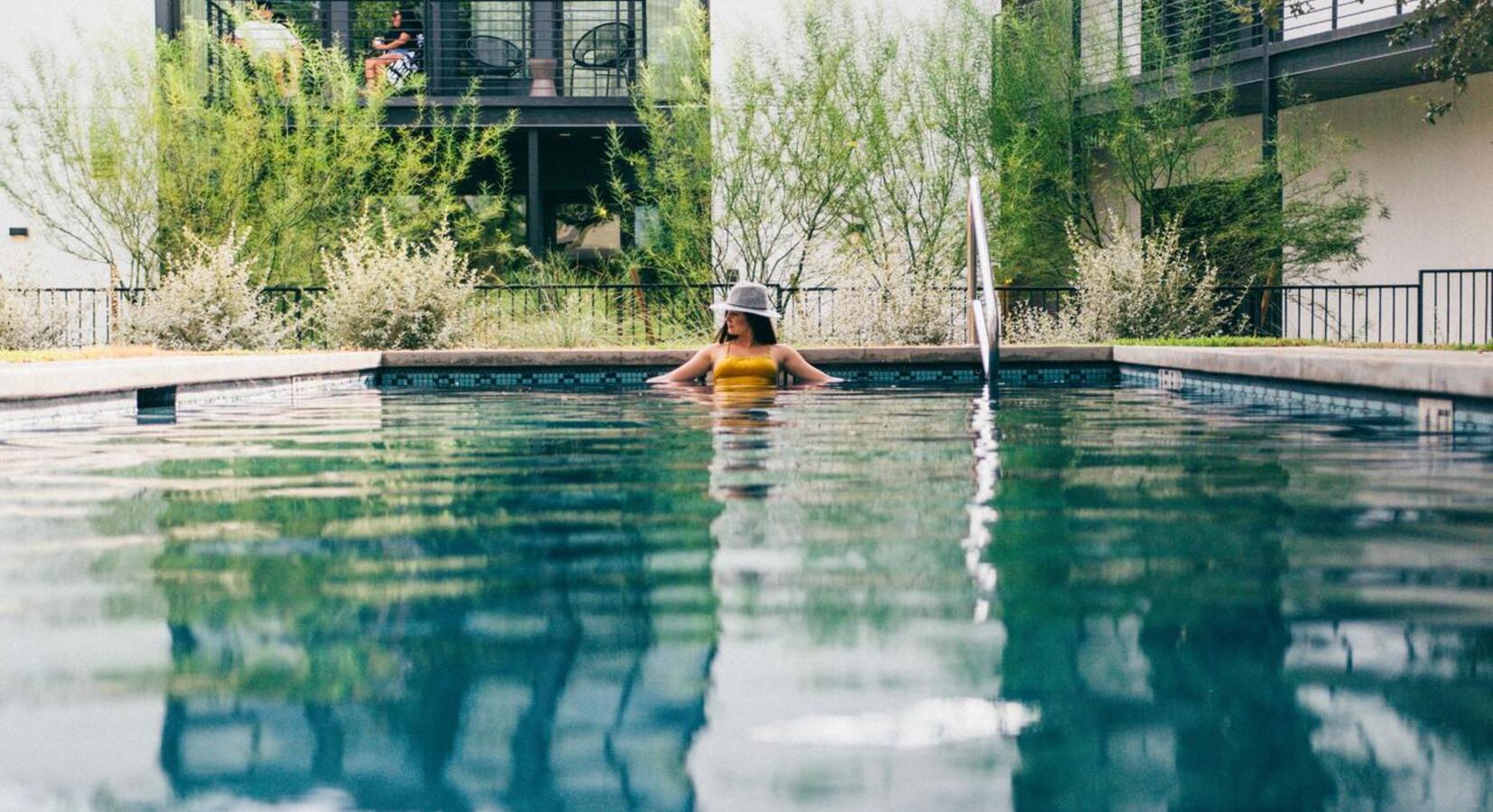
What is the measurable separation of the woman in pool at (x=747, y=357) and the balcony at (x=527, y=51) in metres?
7.22

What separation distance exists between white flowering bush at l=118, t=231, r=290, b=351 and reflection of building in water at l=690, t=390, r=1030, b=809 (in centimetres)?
865

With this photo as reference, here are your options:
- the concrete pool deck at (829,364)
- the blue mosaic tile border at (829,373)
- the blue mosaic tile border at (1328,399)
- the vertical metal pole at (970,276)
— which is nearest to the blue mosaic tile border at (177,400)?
the concrete pool deck at (829,364)

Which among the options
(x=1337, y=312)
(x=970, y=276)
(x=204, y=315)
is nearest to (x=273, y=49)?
(x=204, y=315)

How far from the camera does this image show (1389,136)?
1545 centimetres

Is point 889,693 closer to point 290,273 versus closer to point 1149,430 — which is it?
point 1149,430

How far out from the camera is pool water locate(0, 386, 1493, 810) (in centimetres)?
167

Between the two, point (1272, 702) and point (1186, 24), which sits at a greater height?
point (1186, 24)

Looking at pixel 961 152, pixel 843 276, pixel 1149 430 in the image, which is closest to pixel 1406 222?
pixel 961 152

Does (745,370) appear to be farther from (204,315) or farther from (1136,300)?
(1136,300)

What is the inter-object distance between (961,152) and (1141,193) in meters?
1.82

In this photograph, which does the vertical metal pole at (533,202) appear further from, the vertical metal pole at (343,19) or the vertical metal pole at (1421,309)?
the vertical metal pole at (1421,309)

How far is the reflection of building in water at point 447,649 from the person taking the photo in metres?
1.68

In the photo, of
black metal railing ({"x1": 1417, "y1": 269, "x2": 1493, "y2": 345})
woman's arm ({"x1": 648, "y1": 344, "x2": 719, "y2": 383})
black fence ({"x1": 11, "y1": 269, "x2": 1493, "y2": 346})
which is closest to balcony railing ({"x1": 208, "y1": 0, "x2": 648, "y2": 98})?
black fence ({"x1": 11, "y1": 269, "x2": 1493, "y2": 346})

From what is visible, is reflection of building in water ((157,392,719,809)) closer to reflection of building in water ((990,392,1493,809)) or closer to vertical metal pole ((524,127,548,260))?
reflection of building in water ((990,392,1493,809))
